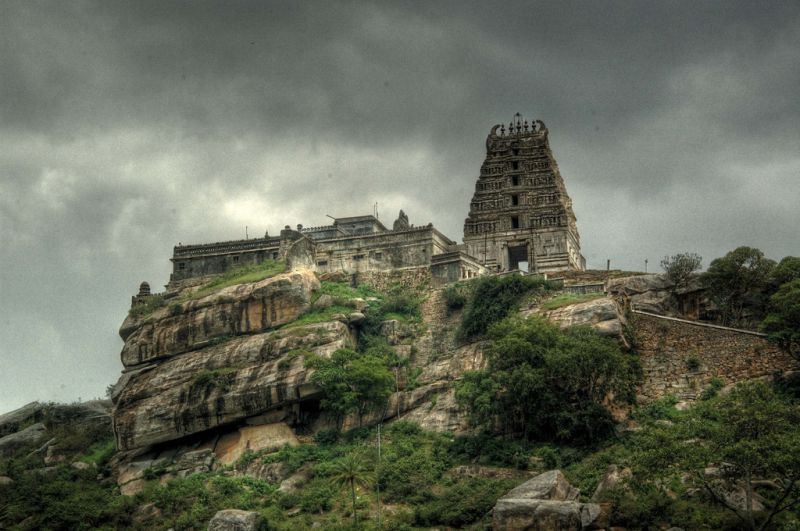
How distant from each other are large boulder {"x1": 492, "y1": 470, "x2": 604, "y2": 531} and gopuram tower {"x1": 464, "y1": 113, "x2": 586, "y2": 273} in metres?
32.7

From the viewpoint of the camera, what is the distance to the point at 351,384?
52.6 metres

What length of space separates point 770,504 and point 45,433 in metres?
49.1

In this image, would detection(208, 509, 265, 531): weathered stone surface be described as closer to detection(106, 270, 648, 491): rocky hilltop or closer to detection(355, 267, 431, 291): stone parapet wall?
detection(106, 270, 648, 491): rocky hilltop

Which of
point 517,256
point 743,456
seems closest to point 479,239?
point 517,256

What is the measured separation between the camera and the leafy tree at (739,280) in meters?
49.9

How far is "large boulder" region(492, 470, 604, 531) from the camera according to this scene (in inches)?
1446

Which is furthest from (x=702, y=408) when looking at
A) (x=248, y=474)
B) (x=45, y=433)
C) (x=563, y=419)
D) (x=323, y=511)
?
(x=45, y=433)

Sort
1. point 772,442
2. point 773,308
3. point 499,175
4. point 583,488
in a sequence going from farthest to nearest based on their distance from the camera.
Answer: point 499,175 < point 773,308 < point 583,488 < point 772,442

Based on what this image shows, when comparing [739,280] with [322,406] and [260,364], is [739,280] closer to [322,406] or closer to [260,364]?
[322,406]

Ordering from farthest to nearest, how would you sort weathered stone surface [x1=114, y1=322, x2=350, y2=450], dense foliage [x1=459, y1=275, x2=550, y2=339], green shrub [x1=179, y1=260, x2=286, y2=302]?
green shrub [x1=179, y1=260, x2=286, y2=302], dense foliage [x1=459, y1=275, x2=550, y2=339], weathered stone surface [x1=114, y1=322, x2=350, y2=450]

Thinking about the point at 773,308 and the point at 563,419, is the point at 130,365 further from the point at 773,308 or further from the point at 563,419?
the point at 773,308

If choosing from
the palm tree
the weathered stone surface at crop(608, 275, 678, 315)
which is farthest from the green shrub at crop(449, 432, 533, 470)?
the weathered stone surface at crop(608, 275, 678, 315)

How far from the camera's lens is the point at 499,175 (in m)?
77.6

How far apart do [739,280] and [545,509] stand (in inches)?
803
